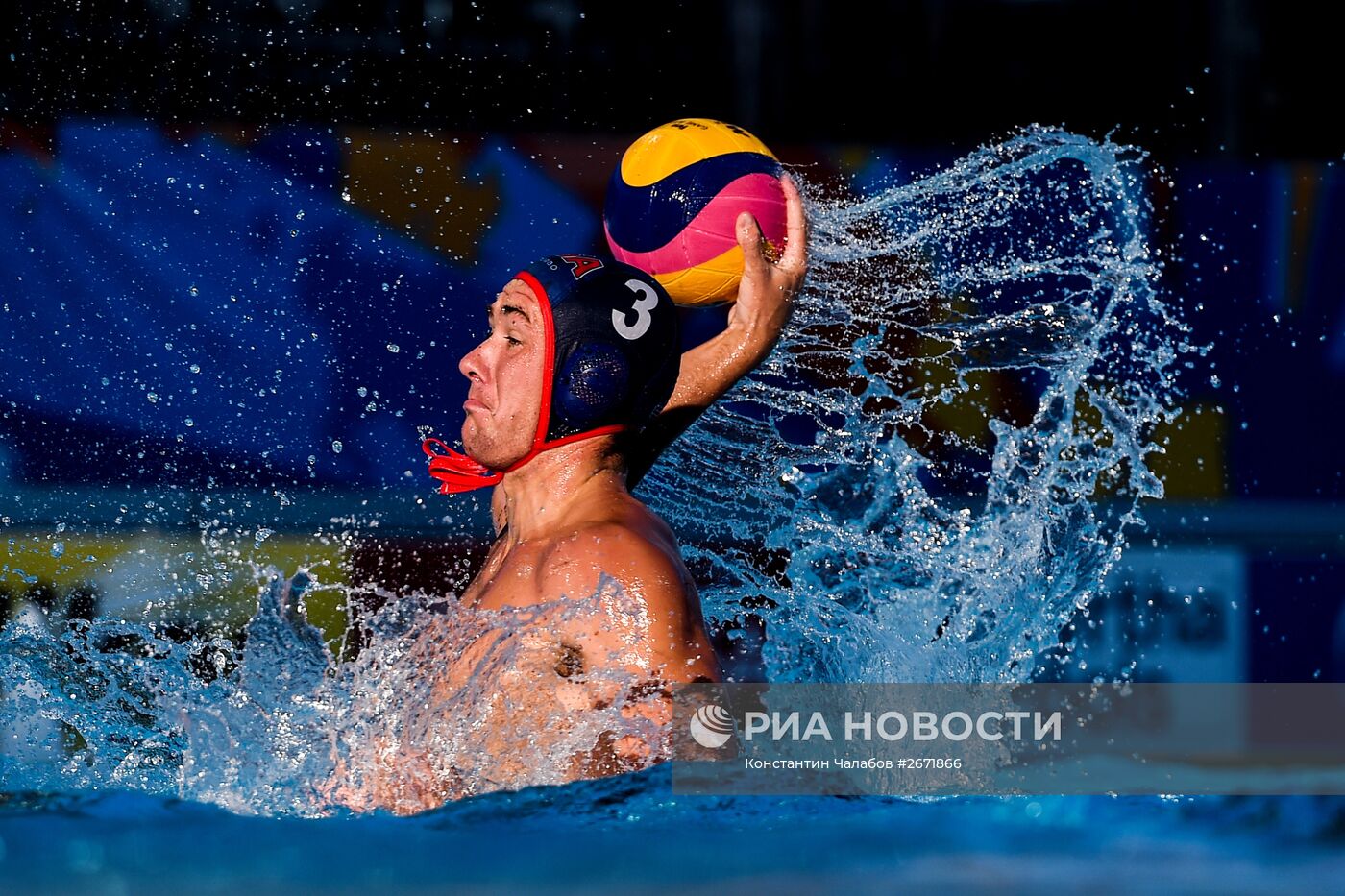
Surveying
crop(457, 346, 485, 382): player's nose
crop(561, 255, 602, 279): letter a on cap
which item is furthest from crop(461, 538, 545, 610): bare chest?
crop(561, 255, 602, 279): letter a on cap

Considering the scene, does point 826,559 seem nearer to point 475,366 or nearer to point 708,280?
point 708,280

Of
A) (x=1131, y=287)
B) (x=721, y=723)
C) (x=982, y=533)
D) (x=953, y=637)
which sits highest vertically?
(x=1131, y=287)

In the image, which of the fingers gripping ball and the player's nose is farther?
the fingers gripping ball

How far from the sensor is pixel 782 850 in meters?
1.96

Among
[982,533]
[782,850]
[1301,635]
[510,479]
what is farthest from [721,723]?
[1301,635]

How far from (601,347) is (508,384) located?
0.55ft

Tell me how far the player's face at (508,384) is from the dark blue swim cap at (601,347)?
0.08ft

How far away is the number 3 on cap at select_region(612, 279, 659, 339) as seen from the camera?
8.02 feet

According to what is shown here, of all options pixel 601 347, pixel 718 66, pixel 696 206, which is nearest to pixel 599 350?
pixel 601 347

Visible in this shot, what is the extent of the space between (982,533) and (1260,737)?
2114 mm

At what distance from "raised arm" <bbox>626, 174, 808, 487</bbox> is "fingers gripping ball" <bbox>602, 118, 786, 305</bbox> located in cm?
3

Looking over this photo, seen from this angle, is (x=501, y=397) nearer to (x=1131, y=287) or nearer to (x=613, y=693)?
(x=613, y=693)

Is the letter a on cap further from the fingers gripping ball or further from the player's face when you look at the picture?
the fingers gripping ball

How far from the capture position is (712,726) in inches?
89.6
